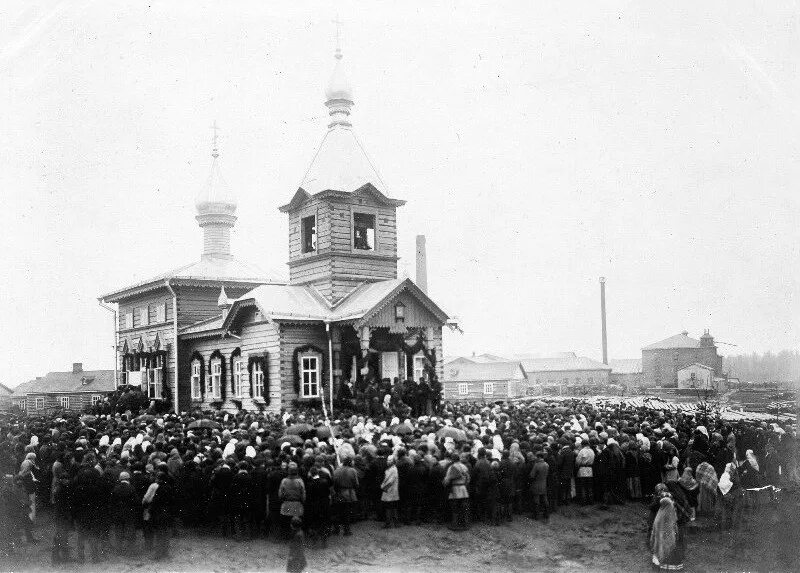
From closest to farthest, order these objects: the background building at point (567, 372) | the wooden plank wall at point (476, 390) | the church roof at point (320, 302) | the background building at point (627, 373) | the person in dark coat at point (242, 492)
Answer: the person in dark coat at point (242, 492)
the church roof at point (320, 302)
the wooden plank wall at point (476, 390)
the background building at point (567, 372)
the background building at point (627, 373)

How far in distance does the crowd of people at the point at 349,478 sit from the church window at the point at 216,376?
38.4 feet

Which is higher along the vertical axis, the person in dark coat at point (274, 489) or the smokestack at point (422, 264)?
the smokestack at point (422, 264)

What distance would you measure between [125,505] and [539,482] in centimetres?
874

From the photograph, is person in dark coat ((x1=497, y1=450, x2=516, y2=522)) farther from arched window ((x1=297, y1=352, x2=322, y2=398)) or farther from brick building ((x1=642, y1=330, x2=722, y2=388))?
brick building ((x1=642, y1=330, x2=722, y2=388))

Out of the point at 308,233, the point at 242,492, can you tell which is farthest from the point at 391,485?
the point at 308,233

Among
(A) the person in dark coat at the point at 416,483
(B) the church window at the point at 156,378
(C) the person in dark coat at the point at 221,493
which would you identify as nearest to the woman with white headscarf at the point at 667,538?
(A) the person in dark coat at the point at 416,483

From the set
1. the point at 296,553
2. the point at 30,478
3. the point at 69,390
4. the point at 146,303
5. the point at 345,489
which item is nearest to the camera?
the point at 296,553

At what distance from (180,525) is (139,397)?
808 inches

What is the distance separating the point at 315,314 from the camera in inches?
1128

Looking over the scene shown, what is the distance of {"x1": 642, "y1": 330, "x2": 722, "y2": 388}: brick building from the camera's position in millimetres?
90688

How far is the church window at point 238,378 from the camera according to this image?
103ft

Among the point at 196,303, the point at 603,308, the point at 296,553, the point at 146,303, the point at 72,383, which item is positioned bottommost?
the point at 296,553

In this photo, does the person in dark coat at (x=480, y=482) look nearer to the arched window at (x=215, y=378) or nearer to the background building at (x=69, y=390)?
the arched window at (x=215, y=378)

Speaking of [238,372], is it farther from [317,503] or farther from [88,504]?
[317,503]
